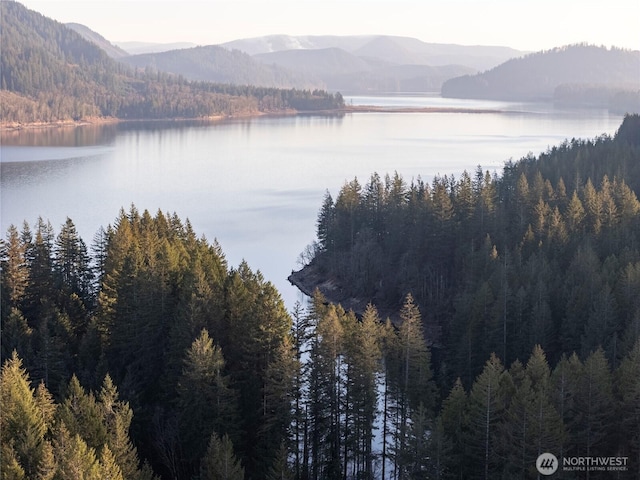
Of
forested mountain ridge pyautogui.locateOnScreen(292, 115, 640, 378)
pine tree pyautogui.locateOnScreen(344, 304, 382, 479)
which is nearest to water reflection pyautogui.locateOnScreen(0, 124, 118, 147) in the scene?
forested mountain ridge pyautogui.locateOnScreen(292, 115, 640, 378)

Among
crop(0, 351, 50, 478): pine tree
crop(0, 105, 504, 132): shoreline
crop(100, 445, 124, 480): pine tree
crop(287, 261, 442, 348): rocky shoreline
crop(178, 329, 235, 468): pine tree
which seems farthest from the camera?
crop(0, 105, 504, 132): shoreline

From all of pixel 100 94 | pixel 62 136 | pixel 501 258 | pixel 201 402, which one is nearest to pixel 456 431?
pixel 201 402

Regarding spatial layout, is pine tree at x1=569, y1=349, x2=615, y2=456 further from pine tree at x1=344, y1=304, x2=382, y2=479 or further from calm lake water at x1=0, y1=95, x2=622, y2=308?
calm lake water at x1=0, y1=95, x2=622, y2=308

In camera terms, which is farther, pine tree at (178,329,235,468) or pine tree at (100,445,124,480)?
pine tree at (178,329,235,468)

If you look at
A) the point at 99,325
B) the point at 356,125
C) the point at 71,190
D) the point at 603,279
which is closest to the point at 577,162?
the point at 603,279

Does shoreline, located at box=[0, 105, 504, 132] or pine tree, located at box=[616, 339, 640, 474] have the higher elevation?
shoreline, located at box=[0, 105, 504, 132]

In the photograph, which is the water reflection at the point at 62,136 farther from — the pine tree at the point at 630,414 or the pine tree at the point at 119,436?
the pine tree at the point at 630,414
